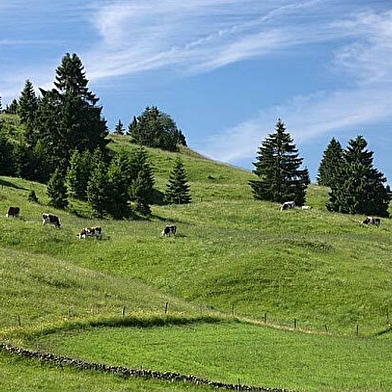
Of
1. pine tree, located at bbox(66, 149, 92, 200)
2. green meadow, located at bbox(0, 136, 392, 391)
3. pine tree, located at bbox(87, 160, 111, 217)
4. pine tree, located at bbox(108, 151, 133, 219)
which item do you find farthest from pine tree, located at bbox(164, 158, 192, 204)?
pine tree, located at bbox(87, 160, 111, 217)

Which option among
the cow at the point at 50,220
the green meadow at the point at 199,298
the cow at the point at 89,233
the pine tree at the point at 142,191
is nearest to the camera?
the green meadow at the point at 199,298

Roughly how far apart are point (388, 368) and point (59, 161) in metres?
84.2

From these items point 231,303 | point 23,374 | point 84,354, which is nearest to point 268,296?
point 231,303

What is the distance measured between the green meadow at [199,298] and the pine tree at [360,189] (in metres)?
16.4

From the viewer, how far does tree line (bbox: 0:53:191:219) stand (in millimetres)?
88938

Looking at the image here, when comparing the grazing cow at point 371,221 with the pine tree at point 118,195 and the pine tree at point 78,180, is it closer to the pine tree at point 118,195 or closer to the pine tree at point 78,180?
the pine tree at point 118,195

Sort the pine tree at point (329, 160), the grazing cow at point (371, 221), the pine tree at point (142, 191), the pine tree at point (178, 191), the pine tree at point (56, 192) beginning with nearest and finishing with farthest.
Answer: the pine tree at point (56, 192) → the pine tree at point (142, 191) → the grazing cow at point (371, 221) → the pine tree at point (178, 191) → the pine tree at point (329, 160)

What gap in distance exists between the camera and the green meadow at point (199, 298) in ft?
111

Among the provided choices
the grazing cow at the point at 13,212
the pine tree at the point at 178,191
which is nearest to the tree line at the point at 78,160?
the pine tree at the point at 178,191

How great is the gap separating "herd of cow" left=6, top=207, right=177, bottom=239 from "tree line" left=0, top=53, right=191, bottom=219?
1243 cm

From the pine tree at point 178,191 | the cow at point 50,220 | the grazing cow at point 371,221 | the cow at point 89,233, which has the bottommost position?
the cow at point 89,233

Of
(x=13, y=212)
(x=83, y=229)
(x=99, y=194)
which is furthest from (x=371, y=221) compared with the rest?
(x=13, y=212)

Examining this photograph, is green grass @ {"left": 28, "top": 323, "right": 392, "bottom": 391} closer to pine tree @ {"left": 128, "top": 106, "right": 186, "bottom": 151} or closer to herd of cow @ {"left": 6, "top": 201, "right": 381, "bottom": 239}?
herd of cow @ {"left": 6, "top": 201, "right": 381, "bottom": 239}

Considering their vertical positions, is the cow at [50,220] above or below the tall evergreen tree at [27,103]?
below
